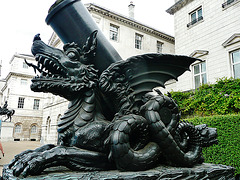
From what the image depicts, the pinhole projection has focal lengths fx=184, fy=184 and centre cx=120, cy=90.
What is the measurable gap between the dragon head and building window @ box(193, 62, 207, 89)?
403 inches

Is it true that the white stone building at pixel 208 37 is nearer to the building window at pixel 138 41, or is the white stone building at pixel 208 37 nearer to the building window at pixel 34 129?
the building window at pixel 138 41

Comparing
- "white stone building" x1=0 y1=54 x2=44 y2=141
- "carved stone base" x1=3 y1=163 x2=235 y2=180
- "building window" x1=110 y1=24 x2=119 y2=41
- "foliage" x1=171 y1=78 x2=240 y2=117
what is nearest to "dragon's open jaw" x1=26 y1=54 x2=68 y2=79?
"carved stone base" x1=3 y1=163 x2=235 y2=180

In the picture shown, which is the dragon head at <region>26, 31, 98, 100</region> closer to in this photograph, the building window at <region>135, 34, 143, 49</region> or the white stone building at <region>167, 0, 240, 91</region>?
the white stone building at <region>167, 0, 240, 91</region>

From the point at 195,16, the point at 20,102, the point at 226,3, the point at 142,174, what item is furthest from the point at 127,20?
the point at 20,102

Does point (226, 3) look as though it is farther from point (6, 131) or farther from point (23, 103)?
point (23, 103)

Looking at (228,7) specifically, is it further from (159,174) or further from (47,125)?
(47,125)

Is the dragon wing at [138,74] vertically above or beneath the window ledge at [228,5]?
beneath

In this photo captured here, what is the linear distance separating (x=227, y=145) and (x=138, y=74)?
172 inches

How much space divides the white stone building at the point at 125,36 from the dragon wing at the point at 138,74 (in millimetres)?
12094

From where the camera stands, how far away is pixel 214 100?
819cm

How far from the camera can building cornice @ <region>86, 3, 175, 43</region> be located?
13825 millimetres

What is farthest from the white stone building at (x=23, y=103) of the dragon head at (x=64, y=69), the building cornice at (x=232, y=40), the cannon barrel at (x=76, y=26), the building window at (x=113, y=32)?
the dragon head at (x=64, y=69)

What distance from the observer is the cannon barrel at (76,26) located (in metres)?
2.17

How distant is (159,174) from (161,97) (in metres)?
0.82
